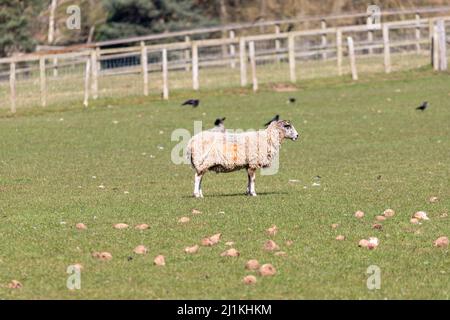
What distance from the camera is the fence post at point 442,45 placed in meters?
41.0

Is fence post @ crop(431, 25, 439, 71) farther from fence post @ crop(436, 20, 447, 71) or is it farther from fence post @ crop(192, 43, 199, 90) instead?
fence post @ crop(192, 43, 199, 90)

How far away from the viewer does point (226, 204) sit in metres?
17.3

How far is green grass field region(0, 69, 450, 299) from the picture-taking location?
1191 centimetres

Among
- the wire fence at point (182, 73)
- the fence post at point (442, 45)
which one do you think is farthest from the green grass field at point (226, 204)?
the fence post at point (442, 45)

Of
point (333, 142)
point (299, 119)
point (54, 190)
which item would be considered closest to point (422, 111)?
point (299, 119)

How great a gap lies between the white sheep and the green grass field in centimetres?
48

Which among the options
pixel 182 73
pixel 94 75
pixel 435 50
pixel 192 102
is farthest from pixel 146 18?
pixel 192 102

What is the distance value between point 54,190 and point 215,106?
15963mm

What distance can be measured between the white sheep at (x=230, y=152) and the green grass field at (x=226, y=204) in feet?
1.56

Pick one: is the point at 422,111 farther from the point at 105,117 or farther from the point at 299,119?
the point at 105,117

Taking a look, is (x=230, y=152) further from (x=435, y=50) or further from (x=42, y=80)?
(x=435, y=50)

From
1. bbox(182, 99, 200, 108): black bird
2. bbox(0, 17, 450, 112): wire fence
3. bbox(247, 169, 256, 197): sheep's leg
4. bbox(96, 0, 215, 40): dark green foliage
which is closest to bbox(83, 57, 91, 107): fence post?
bbox(0, 17, 450, 112): wire fence

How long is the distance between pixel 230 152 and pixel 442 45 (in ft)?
79.3

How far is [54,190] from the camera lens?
65.4ft
